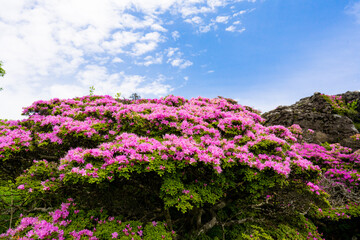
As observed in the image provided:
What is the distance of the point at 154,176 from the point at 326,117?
61.1 feet

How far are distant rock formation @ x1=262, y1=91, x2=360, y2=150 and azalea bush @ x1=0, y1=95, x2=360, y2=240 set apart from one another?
8927 millimetres

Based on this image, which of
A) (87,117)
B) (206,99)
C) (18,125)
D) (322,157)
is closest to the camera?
(87,117)

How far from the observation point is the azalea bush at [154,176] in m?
4.25

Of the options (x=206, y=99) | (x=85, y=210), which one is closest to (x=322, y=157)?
(x=206, y=99)

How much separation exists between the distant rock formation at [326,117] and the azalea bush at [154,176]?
8927 millimetres

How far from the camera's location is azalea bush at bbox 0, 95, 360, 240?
167 inches

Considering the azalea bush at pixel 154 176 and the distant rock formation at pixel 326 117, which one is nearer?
the azalea bush at pixel 154 176

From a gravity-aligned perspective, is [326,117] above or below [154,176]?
above

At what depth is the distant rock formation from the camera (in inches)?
621

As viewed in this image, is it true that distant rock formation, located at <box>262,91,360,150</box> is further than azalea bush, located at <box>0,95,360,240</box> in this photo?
Yes

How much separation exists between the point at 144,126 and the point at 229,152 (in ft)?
8.77

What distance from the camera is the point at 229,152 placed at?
4812 mm

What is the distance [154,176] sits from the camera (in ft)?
15.6

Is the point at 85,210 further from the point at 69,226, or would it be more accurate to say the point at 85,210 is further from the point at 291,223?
the point at 291,223
